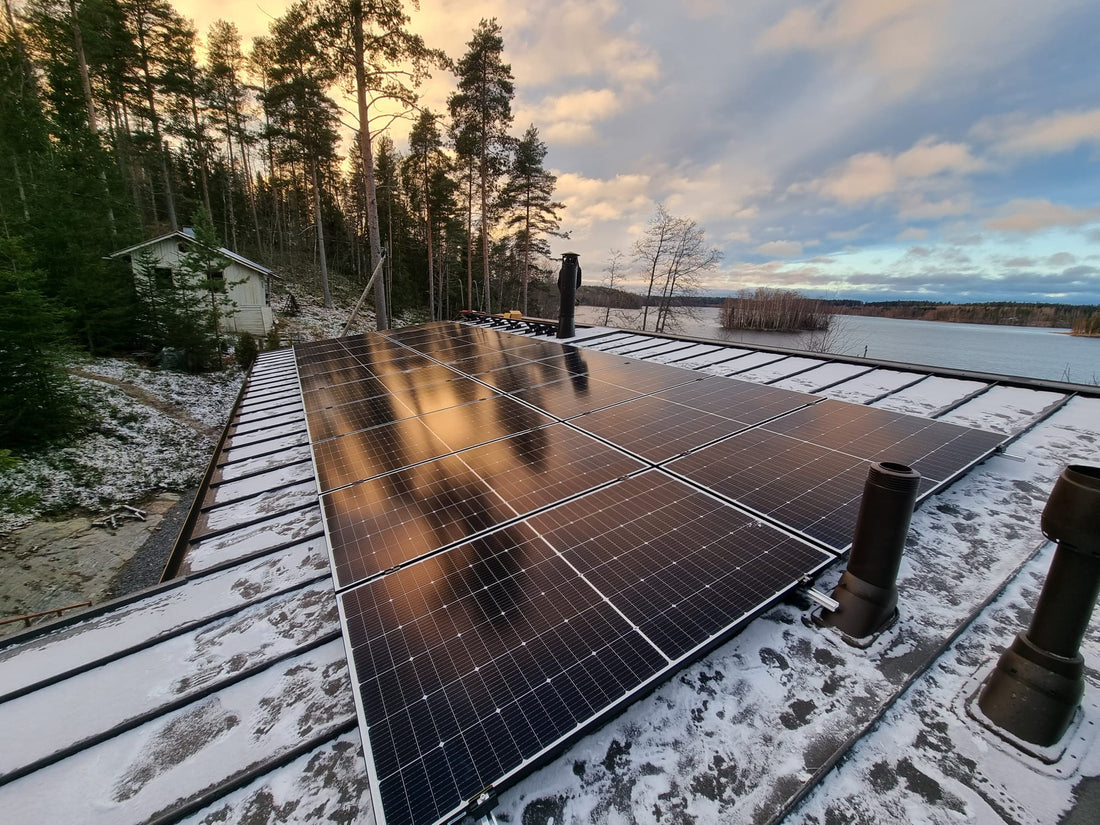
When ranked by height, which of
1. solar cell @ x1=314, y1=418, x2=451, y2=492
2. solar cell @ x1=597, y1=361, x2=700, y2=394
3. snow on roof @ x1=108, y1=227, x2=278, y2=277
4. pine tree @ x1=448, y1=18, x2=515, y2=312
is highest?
pine tree @ x1=448, y1=18, x2=515, y2=312

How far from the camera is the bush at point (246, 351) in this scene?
16516 mm

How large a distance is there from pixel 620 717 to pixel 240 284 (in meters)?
25.8

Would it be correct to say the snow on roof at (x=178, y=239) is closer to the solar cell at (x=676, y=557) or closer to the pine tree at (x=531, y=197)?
the pine tree at (x=531, y=197)

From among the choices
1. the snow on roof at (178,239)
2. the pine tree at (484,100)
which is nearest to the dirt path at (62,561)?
the snow on roof at (178,239)

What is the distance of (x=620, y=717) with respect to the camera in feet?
5.85

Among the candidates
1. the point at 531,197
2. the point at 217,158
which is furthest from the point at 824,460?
the point at 217,158

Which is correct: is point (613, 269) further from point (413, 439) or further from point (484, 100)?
point (413, 439)

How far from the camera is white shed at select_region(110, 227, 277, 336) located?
61.6 ft

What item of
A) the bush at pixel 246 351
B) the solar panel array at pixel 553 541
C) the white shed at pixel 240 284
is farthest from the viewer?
the white shed at pixel 240 284

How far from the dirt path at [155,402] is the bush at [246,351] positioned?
409 centimetres

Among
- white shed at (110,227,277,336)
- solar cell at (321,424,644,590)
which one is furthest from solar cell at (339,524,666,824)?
white shed at (110,227,277,336)

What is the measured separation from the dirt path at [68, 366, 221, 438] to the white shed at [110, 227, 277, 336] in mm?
7391

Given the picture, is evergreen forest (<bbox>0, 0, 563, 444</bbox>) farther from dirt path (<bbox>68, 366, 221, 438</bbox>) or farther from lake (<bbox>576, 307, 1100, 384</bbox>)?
lake (<bbox>576, 307, 1100, 384</bbox>)

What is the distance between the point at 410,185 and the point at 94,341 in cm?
2320
